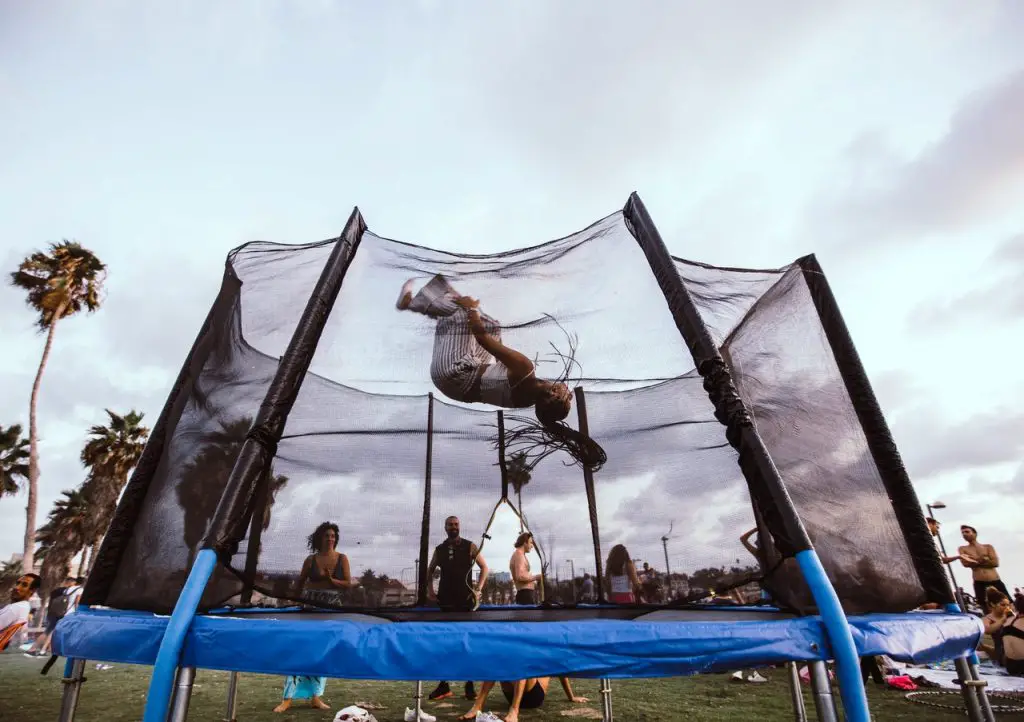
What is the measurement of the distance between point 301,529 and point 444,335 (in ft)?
4.26

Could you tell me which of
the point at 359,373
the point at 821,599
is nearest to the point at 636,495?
the point at 821,599

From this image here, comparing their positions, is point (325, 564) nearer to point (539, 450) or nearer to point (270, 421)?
point (270, 421)

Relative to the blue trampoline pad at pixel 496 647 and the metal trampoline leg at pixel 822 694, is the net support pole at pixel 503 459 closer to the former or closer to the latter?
the blue trampoline pad at pixel 496 647

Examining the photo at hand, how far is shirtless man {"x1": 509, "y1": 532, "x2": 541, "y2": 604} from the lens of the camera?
3150 millimetres

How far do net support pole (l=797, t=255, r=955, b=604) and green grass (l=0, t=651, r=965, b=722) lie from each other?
6.03ft

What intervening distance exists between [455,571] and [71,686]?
166 centimetres

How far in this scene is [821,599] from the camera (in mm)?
1676

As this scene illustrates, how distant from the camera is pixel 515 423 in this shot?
319cm

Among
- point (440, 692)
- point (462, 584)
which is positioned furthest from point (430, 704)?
point (462, 584)

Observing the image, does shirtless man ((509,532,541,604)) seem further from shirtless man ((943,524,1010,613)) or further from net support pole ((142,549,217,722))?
shirtless man ((943,524,1010,613))

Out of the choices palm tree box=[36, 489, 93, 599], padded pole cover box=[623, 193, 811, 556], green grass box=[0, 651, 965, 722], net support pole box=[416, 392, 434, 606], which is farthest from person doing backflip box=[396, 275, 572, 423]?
palm tree box=[36, 489, 93, 599]

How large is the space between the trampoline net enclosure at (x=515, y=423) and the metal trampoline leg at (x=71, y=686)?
0.33 meters

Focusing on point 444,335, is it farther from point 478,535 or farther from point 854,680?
point 854,680

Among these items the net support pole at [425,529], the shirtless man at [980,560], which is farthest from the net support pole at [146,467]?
the shirtless man at [980,560]
